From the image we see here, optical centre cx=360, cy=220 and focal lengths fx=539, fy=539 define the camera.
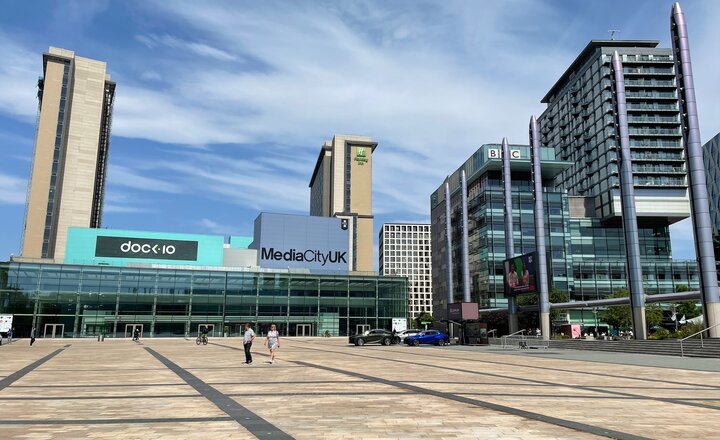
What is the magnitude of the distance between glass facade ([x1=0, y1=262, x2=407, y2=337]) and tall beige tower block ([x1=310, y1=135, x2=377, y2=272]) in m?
69.1

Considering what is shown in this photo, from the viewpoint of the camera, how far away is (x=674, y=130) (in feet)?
366

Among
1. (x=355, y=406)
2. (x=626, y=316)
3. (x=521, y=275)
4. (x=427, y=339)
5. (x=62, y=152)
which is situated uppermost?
(x=62, y=152)

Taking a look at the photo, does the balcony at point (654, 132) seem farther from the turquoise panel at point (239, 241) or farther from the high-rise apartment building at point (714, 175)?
the turquoise panel at point (239, 241)

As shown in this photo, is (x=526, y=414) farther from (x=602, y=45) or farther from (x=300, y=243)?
(x=602, y=45)

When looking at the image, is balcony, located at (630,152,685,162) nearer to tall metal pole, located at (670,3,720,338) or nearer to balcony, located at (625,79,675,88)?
balcony, located at (625,79,675,88)

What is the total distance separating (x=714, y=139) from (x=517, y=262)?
103705mm

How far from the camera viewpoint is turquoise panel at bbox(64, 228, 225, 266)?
86.3 metres

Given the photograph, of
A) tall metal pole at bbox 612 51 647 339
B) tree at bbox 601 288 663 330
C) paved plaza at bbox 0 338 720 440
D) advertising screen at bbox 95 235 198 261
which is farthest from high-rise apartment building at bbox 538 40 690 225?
paved plaza at bbox 0 338 720 440

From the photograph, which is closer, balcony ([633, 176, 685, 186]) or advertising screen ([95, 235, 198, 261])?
advertising screen ([95, 235, 198, 261])

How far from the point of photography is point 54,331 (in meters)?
69.8

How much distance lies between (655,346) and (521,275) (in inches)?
913

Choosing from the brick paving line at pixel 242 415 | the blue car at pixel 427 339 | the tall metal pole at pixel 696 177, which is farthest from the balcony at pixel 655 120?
the brick paving line at pixel 242 415

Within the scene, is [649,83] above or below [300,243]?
above

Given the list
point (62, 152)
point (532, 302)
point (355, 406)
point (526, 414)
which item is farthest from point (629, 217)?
point (62, 152)
